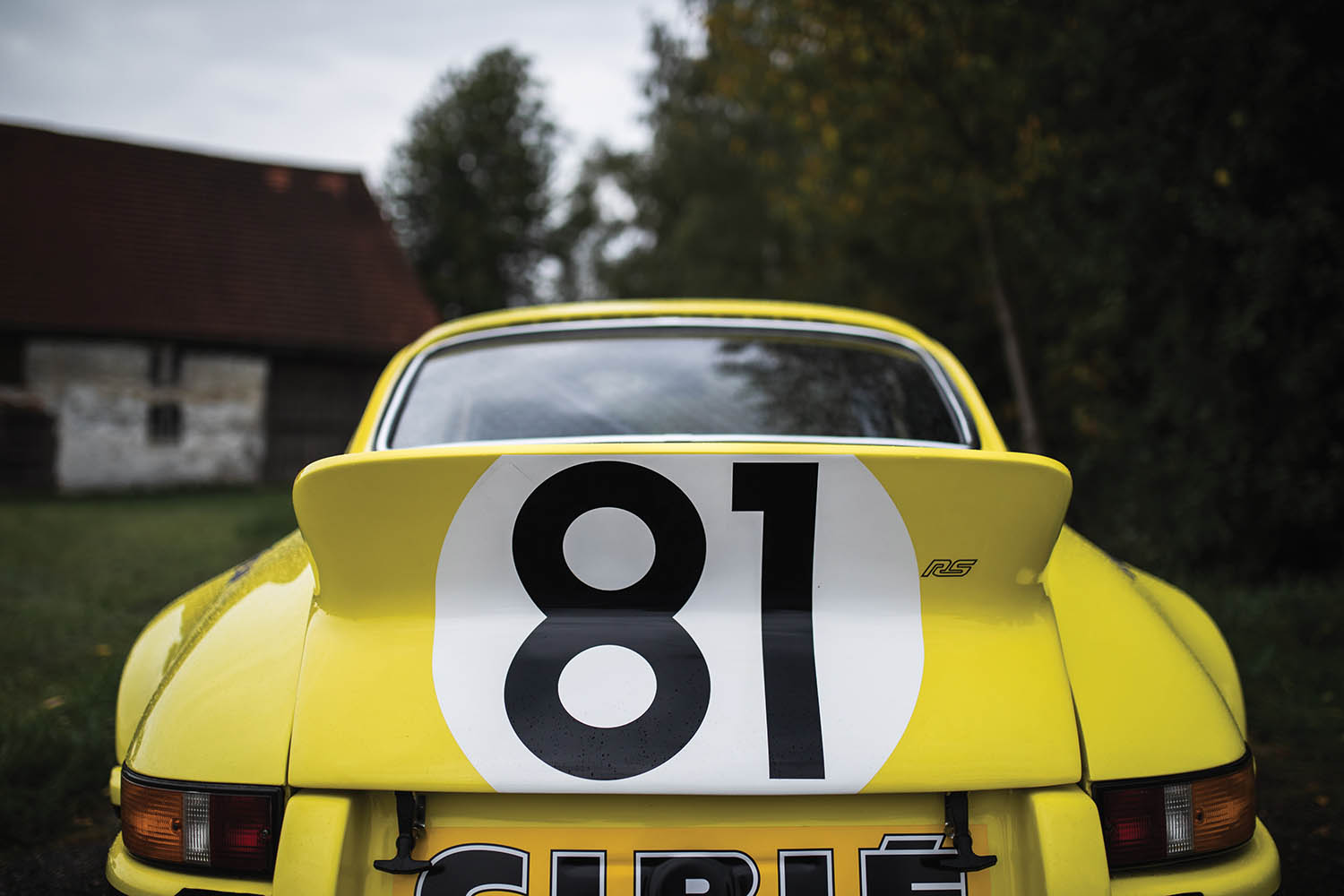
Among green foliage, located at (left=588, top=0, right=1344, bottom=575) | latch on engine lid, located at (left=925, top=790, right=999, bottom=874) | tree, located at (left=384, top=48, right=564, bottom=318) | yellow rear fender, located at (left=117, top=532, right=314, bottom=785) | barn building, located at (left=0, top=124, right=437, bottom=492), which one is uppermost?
tree, located at (left=384, top=48, right=564, bottom=318)

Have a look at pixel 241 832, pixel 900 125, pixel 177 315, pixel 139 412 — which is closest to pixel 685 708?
pixel 241 832

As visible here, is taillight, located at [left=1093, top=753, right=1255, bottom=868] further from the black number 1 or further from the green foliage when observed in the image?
the green foliage

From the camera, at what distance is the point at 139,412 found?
61.3 ft

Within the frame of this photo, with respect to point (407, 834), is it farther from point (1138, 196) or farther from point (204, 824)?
point (1138, 196)

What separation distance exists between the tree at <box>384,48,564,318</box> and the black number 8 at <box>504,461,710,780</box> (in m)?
30.4

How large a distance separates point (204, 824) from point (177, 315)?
20.5 meters

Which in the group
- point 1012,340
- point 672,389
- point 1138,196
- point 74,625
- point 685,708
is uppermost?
point 1012,340

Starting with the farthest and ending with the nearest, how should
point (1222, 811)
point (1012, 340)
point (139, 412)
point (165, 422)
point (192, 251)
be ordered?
point (192, 251)
point (165, 422)
point (139, 412)
point (1012, 340)
point (1222, 811)

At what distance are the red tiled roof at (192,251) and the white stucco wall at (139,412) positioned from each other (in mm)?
596

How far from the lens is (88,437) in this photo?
18.2m

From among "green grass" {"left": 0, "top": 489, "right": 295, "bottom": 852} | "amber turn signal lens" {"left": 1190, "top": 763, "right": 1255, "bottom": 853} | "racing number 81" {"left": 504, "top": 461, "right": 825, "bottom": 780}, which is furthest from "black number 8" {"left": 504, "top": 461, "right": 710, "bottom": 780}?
"green grass" {"left": 0, "top": 489, "right": 295, "bottom": 852}

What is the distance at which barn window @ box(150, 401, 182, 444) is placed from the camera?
18828 millimetres

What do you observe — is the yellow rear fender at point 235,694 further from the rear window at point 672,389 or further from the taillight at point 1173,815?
the taillight at point 1173,815

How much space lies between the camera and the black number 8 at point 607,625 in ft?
4.04
